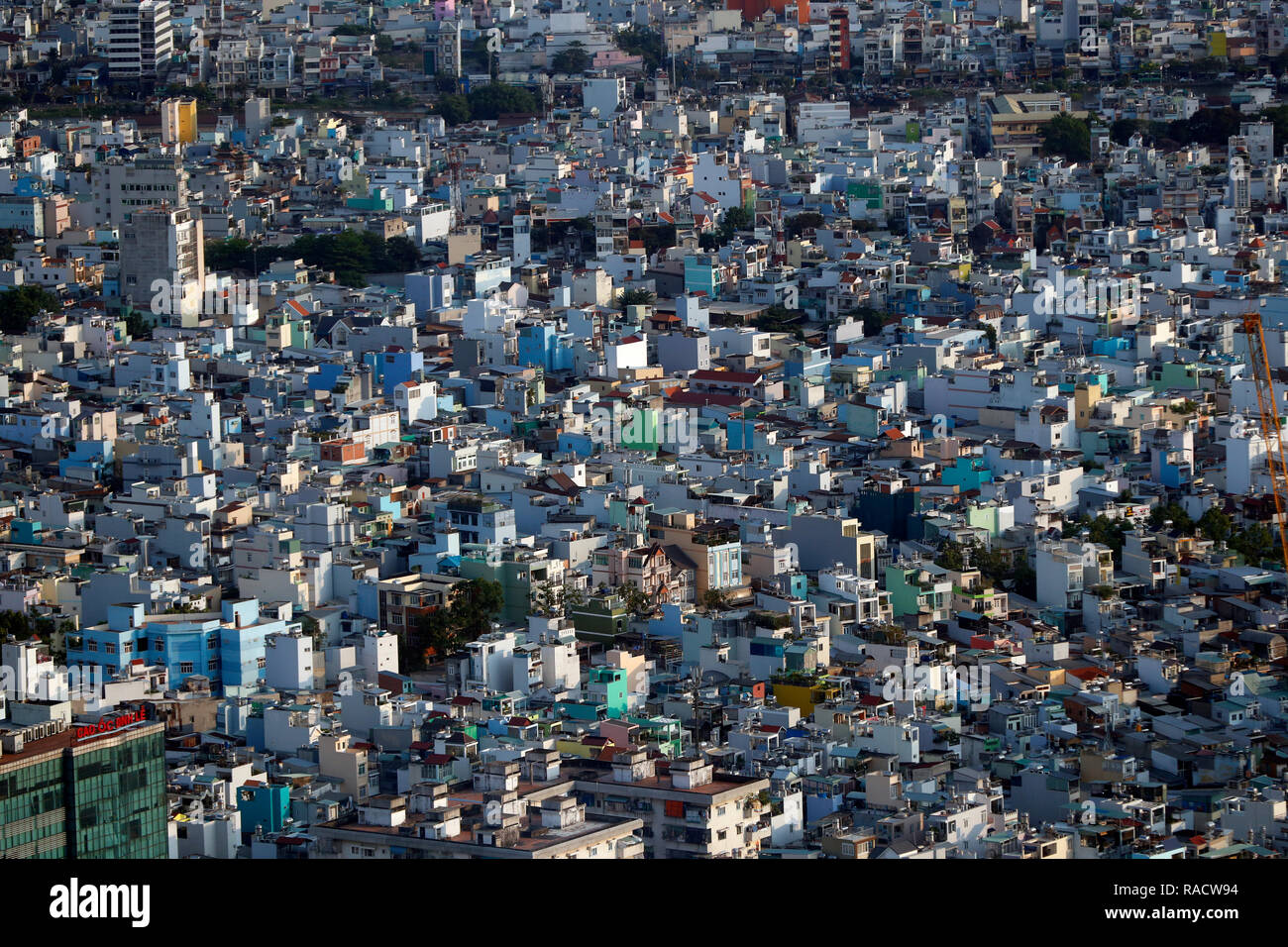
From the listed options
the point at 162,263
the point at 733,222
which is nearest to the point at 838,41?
the point at 733,222

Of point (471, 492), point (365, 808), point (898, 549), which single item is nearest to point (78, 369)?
point (471, 492)

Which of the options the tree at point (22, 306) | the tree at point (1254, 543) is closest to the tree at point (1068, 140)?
the tree at point (22, 306)

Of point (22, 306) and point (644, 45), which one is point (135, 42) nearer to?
point (644, 45)

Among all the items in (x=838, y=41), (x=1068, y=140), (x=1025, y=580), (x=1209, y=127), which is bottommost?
(x=1025, y=580)

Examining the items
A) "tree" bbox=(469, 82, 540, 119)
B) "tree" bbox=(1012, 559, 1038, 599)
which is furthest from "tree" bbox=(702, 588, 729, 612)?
"tree" bbox=(469, 82, 540, 119)

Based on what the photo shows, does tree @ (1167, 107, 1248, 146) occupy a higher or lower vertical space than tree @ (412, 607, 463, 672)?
higher

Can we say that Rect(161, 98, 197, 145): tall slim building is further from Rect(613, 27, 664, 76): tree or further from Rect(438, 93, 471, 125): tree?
Rect(613, 27, 664, 76): tree
